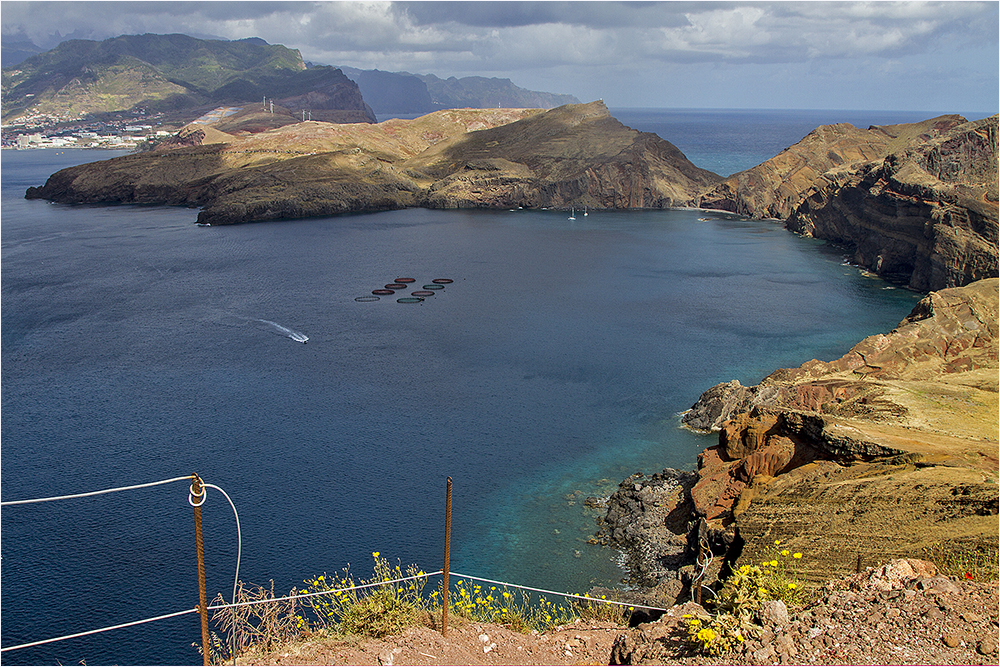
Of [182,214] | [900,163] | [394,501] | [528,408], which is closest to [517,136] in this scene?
[182,214]

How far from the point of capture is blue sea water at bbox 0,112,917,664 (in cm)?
3186

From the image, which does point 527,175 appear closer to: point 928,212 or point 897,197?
point 897,197

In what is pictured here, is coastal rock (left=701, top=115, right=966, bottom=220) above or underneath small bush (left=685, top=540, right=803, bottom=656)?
above

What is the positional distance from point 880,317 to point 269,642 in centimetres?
7053

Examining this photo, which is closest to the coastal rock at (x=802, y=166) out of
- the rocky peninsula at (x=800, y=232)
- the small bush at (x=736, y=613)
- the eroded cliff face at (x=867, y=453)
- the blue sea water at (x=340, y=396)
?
the rocky peninsula at (x=800, y=232)

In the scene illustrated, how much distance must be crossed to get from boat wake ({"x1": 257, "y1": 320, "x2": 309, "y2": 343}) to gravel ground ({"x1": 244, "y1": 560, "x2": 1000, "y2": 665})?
48453mm

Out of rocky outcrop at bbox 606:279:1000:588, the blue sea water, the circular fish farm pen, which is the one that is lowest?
the blue sea water

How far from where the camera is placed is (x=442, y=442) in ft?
144

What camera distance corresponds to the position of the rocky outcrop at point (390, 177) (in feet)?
467

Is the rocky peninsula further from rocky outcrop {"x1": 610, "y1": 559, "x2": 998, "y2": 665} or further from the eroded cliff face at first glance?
rocky outcrop {"x1": 610, "y1": 559, "x2": 998, "y2": 665}

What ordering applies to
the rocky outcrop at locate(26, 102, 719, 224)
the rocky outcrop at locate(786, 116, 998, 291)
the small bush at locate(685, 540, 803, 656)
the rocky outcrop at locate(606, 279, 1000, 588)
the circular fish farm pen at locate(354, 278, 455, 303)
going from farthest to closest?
the rocky outcrop at locate(26, 102, 719, 224) < the circular fish farm pen at locate(354, 278, 455, 303) < the rocky outcrop at locate(786, 116, 998, 291) < the rocky outcrop at locate(606, 279, 1000, 588) < the small bush at locate(685, 540, 803, 656)

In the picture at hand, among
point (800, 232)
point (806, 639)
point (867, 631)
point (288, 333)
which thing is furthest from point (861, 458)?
point (800, 232)

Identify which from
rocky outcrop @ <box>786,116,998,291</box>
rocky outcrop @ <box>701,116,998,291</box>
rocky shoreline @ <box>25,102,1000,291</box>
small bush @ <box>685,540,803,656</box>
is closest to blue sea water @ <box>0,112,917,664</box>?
rocky outcrop @ <box>786,116,998,291</box>

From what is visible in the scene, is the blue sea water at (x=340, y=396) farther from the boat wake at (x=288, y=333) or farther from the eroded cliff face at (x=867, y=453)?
the eroded cliff face at (x=867, y=453)
